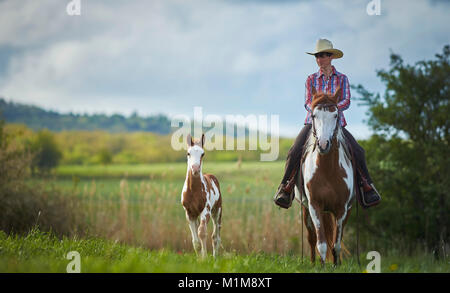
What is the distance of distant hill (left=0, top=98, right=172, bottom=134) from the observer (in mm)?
34281

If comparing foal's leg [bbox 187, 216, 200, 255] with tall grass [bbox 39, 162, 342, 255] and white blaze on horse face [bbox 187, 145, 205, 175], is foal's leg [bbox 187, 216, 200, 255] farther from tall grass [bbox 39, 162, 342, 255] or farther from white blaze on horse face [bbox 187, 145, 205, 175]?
tall grass [bbox 39, 162, 342, 255]

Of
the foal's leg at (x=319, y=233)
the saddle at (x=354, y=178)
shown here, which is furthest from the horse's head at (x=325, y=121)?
the foal's leg at (x=319, y=233)

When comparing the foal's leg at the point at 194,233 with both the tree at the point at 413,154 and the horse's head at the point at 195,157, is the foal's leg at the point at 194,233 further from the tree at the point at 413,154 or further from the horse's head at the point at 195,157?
the tree at the point at 413,154

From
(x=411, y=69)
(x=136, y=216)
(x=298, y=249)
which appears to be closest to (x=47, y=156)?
(x=136, y=216)

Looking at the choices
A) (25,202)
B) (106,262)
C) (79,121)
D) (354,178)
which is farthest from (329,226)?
(79,121)

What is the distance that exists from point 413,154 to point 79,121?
113ft

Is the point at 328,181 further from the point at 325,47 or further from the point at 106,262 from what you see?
the point at 106,262

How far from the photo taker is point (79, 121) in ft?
132

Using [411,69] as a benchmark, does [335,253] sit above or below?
below

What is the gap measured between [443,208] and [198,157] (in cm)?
849

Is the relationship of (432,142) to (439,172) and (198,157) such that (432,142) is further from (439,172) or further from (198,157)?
(198,157)

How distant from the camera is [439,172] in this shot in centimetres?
1182

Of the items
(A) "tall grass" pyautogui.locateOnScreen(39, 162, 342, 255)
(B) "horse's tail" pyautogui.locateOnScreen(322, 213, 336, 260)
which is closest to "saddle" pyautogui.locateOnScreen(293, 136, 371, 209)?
(B) "horse's tail" pyautogui.locateOnScreen(322, 213, 336, 260)

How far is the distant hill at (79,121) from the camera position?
34.3 m
